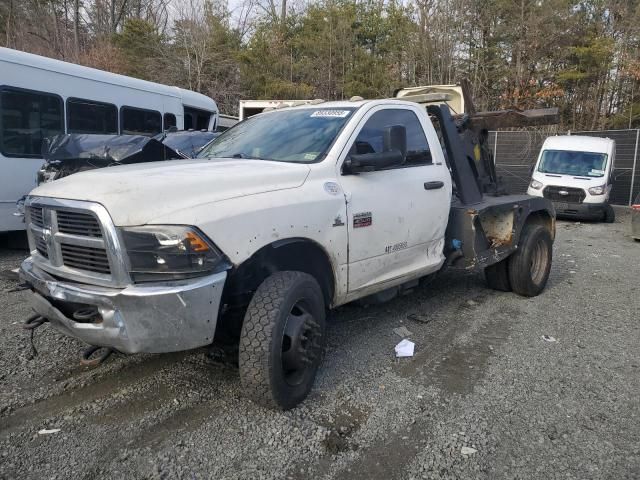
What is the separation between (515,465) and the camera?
279 cm

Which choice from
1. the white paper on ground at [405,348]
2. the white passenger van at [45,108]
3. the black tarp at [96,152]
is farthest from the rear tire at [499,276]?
the white passenger van at [45,108]

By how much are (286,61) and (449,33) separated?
9.25 m

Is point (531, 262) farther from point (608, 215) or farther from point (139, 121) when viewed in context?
point (608, 215)

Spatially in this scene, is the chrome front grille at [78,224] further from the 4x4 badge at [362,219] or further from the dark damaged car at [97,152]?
the dark damaged car at [97,152]

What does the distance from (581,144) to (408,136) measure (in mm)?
12866

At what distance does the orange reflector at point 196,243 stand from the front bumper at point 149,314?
166mm

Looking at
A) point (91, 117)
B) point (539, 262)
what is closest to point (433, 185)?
point (539, 262)

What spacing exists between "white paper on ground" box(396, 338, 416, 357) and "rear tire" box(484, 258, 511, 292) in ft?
7.04

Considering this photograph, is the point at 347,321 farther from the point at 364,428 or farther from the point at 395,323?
the point at 364,428

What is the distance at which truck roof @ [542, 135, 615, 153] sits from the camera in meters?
15.1

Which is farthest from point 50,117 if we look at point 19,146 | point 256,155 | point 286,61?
point 286,61

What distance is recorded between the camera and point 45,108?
8352 mm

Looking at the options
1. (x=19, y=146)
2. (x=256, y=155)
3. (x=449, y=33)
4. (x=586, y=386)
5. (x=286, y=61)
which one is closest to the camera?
(x=586, y=386)

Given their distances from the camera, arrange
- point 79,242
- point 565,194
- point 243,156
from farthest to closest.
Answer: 1. point 565,194
2. point 243,156
3. point 79,242
